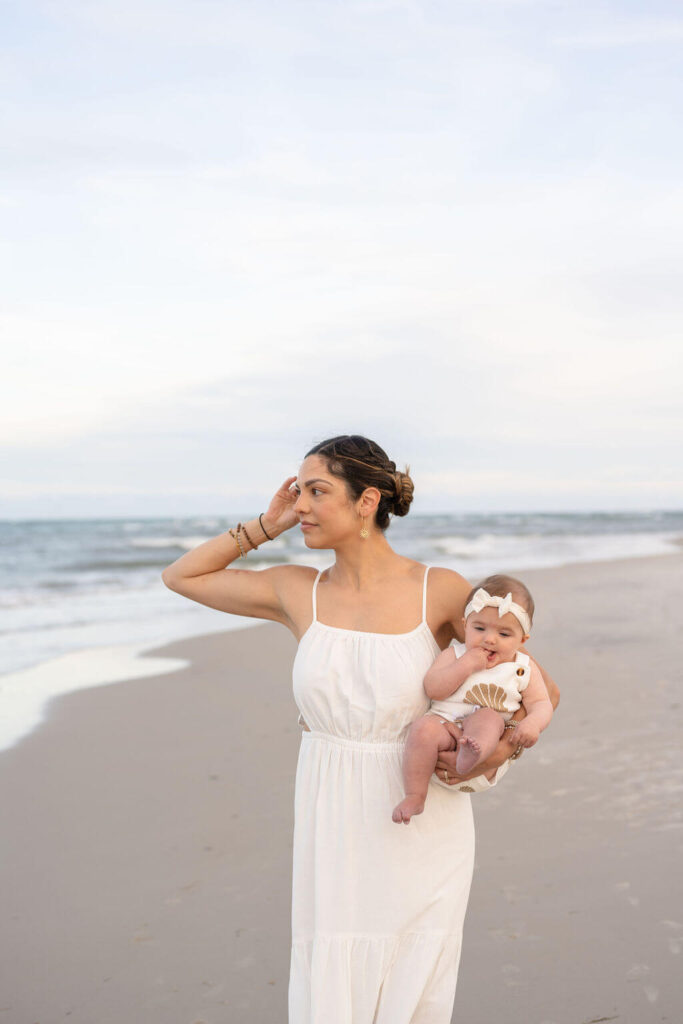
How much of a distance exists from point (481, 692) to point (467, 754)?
0.62ft

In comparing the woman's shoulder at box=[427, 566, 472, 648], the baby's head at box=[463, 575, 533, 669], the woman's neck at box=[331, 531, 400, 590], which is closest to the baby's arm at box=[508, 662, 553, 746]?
the baby's head at box=[463, 575, 533, 669]

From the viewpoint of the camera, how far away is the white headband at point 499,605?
8.42 ft

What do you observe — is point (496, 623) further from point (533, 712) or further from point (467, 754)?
point (467, 754)

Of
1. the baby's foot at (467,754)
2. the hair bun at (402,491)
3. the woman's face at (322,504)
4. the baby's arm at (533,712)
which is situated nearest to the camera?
the baby's foot at (467,754)

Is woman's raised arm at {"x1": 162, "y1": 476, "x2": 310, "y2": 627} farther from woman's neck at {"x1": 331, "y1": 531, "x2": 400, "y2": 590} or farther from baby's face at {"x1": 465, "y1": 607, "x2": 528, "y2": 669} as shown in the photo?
baby's face at {"x1": 465, "y1": 607, "x2": 528, "y2": 669}

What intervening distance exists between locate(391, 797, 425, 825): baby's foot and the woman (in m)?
0.11

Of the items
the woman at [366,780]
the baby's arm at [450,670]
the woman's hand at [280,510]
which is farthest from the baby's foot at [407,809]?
the woman's hand at [280,510]

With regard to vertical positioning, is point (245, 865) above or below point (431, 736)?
below

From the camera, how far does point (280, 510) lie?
2957 millimetres

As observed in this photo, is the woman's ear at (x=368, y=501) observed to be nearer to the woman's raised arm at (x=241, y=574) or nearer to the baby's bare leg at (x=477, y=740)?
the woman's raised arm at (x=241, y=574)

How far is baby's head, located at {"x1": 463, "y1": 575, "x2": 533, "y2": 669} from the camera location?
8.38ft

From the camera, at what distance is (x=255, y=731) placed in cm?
683

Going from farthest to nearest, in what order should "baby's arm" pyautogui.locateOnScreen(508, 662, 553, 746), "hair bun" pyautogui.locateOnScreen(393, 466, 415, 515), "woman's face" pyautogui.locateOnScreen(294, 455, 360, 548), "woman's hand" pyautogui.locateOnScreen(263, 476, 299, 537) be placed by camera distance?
"woman's hand" pyautogui.locateOnScreen(263, 476, 299, 537) < "hair bun" pyautogui.locateOnScreen(393, 466, 415, 515) < "woman's face" pyautogui.locateOnScreen(294, 455, 360, 548) < "baby's arm" pyautogui.locateOnScreen(508, 662, 553, 746)

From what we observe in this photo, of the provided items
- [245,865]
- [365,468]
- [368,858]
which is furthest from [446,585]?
[245,865]
